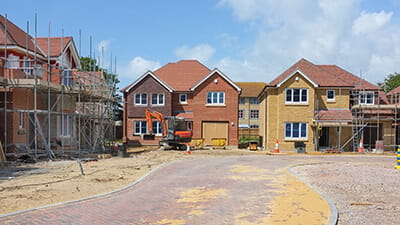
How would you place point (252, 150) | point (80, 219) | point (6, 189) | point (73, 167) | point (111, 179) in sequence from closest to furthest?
point (80, 219) < point (6, 189) < point (111, 179) < point (73, 167) < point (252, 150)


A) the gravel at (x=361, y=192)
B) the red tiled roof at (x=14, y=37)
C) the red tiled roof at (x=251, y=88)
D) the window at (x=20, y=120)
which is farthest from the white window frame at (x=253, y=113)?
the gravel at (x=361, y=192)

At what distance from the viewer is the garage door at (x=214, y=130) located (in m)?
36.4

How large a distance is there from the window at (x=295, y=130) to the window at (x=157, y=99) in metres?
12.1

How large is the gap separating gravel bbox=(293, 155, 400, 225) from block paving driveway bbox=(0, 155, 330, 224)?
58 cm

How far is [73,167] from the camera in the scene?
1853 cm

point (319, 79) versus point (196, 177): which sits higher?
point (319, 79)

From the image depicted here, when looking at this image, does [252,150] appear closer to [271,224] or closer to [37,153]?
[37,153]

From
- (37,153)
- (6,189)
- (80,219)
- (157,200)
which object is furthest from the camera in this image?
(37,153)

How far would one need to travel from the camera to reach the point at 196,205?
994 cm

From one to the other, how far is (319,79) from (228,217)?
27736 mm

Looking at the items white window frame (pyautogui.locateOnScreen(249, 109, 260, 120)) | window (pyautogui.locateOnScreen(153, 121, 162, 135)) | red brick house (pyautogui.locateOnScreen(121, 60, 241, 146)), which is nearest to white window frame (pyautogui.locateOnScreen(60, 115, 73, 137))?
red brick house (pyautogui.locateOnScreen(121, 60, 241, 146))

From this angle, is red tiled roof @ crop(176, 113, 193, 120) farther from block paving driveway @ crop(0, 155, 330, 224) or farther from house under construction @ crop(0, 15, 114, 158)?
block paving driveway @ crop(0, 155, 330, 224)

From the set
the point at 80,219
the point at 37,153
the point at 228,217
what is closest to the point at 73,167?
the point at 37,153

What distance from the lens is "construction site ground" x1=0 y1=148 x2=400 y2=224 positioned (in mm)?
8633
